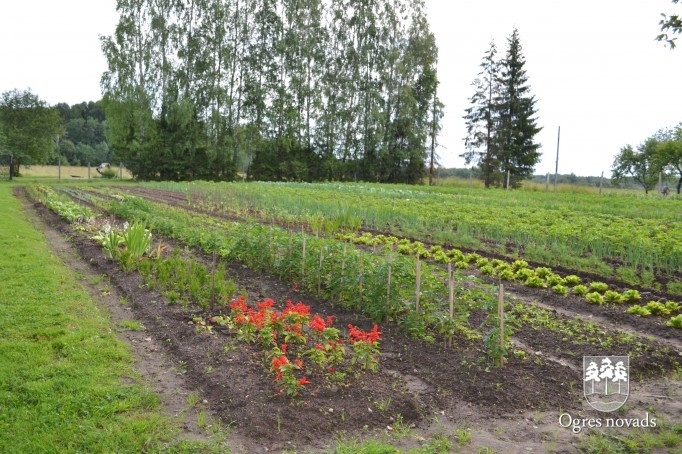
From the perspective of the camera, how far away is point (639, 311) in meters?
6.87

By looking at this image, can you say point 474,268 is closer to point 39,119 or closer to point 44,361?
point 44,361

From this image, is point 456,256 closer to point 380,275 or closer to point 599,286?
point 599,286

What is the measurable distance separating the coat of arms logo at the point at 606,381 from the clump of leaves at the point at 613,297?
2.26 metres

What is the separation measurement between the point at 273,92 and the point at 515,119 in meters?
21.3

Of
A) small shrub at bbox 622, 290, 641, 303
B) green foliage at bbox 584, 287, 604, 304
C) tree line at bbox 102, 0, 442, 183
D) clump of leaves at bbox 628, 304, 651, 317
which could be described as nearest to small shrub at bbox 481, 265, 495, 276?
green foliage at bbox 584, 287, 604, 304

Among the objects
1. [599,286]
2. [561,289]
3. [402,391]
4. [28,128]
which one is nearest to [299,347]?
[402,391]

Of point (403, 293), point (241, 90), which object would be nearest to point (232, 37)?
point (241, 90)

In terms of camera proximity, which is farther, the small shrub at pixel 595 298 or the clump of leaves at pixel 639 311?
the small shrub at pixel 595 298

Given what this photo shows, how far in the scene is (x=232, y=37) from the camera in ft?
142

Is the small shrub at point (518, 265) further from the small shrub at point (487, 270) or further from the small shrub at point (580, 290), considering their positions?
the small shrub at point (580, 290)

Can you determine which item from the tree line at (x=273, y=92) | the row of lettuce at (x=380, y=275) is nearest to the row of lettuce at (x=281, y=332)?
the row of lettuce at (x=380, y=275)

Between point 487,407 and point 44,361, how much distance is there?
14.0 feet

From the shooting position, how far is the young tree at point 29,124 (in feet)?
144

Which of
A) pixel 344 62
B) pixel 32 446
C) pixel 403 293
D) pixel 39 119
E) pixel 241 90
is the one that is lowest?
pixel 32 446
